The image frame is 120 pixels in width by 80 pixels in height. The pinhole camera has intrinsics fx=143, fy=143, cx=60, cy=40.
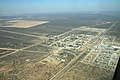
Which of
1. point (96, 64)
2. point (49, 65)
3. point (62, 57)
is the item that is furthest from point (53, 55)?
point (96, 64)

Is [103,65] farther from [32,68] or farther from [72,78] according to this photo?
[32,68]

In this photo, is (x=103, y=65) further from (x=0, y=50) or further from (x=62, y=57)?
(x=0, y=50)

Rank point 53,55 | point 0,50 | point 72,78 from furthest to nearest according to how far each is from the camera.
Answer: point 0,50
point 53,55
point 72,78

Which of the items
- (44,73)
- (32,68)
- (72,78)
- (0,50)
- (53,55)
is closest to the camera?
(72,78)

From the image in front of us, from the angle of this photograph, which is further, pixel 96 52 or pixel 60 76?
pixel 96 52

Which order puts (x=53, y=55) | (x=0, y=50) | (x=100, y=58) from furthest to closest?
(x=0, y=50) → (x=53, y=55) → (x=100, y=58)

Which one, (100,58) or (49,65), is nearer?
(49,65)

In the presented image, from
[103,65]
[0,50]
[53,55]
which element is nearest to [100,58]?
[103,65]

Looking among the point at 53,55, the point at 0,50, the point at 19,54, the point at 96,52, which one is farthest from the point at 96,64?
the point at 0,50

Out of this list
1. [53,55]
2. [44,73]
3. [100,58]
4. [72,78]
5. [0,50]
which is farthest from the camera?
[0,50]
